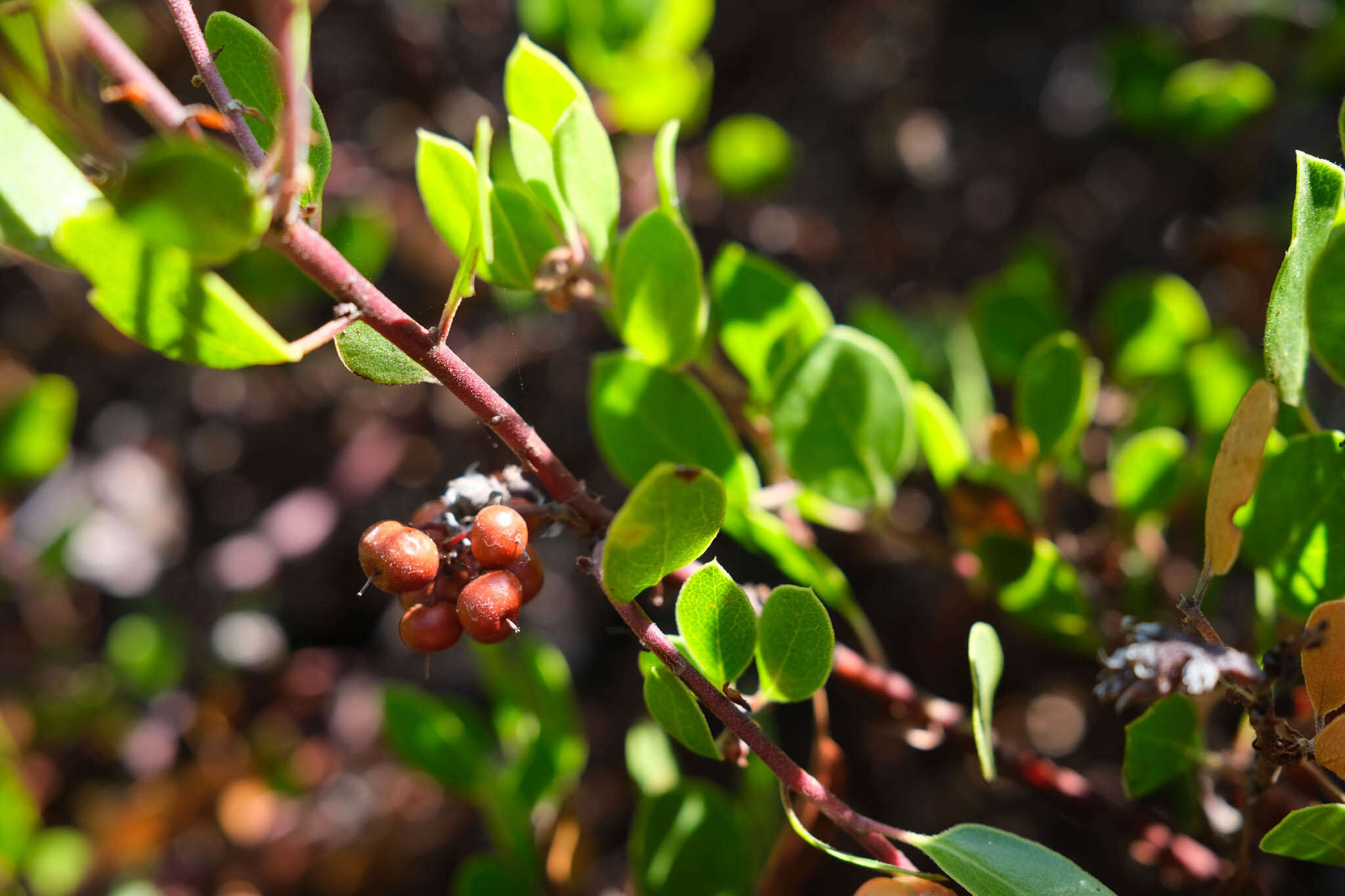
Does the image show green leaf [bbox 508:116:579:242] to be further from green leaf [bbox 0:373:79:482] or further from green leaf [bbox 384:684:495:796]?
green leaf [bbox 0:373:79:482]

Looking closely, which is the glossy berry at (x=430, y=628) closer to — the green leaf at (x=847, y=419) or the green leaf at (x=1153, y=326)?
the green leaf at (x=847, y=419)

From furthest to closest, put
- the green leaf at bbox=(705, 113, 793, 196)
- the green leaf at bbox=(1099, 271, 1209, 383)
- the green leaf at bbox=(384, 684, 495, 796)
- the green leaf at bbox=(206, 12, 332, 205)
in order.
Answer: the green leaf at bbox=(705, 113, 793, 196) → the green leaf at bbox=(1099, 271, 1209, 383) → the green leaf at bbox=(384, 684, 495, 796) → the green leaf at bbox=(206, 12, 332, 205)

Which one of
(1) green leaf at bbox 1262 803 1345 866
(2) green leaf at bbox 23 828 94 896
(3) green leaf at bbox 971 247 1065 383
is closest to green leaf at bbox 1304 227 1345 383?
(1) green leaf at bbox 1262 803 1345 866

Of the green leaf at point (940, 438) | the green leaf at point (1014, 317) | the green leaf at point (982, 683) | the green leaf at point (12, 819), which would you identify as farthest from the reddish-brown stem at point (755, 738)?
the green leaf at point (12, 819)

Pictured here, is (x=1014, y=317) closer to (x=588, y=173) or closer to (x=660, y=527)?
(x=588, y=173)

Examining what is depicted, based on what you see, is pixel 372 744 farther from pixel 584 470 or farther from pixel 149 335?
pixel 149 335

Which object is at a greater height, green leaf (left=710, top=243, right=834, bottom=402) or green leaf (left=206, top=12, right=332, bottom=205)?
green leaf (left=206, top=12, right=332, bottom=205)
